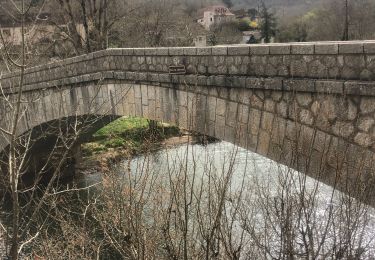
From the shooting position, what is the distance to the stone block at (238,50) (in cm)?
589

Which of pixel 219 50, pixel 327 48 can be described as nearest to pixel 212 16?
pixel 219 50

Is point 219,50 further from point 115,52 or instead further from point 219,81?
point 115,52

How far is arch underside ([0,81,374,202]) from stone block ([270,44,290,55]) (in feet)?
1.60

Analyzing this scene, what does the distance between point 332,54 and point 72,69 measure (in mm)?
6869

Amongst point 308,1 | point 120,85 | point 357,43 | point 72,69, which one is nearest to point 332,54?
point 357,43

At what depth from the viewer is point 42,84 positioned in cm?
1133

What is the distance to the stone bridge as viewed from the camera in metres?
4.58

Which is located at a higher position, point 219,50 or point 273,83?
point 219,50

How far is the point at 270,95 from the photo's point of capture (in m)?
5.67

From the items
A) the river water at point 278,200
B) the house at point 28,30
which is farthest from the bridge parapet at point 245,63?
the house at point 28,30

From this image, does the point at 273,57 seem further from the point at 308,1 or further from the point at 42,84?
the point at 308,1

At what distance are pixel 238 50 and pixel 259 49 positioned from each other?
1.37 feet

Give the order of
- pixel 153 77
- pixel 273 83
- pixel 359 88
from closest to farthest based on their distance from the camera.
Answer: pixel 359 88, pixel 273 83, pixel 153 77

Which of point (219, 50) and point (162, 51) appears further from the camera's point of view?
point (162, 51)
